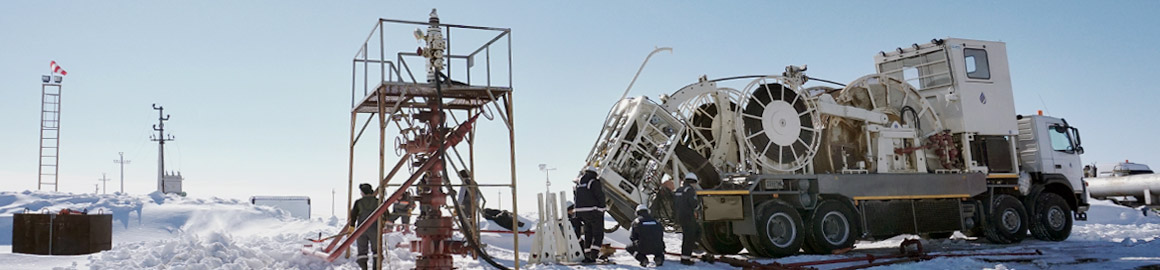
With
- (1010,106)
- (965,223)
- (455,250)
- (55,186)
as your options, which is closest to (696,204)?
(455,250)

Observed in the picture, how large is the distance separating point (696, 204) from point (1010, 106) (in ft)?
32.1

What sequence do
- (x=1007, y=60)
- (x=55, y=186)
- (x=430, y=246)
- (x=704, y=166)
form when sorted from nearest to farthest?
(x=430, y=246), (x=704, y=166), (x=1007, y=60), (x=55, y=186)

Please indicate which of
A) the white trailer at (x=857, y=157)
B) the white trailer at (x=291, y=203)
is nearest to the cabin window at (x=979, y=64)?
the white trailer at (x=857, y=157)

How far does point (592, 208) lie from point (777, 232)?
3.65 meters

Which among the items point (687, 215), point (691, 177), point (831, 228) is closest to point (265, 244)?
point (687, 215)

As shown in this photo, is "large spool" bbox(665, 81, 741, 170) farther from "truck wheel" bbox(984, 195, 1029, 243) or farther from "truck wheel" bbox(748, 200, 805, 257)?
"truck wheel" bbox(984, 195, 1029, 243)

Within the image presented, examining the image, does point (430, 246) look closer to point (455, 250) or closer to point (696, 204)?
point (455, 250)

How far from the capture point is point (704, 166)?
572 inches

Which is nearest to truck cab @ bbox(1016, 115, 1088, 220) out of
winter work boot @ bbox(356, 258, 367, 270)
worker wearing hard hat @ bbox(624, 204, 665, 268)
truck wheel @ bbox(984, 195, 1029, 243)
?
truck wheel @ bbox(984, 195, 1029, 243)

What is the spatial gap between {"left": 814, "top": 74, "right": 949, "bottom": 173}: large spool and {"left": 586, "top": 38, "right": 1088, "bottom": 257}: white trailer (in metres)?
0.03

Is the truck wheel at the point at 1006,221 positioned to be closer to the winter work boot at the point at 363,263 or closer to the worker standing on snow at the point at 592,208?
the worker standing on snow at the point at 592,208

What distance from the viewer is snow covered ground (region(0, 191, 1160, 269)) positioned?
11.2 m

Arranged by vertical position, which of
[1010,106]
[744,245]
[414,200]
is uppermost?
[1010,106]

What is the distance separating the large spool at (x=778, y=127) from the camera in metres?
15.4
